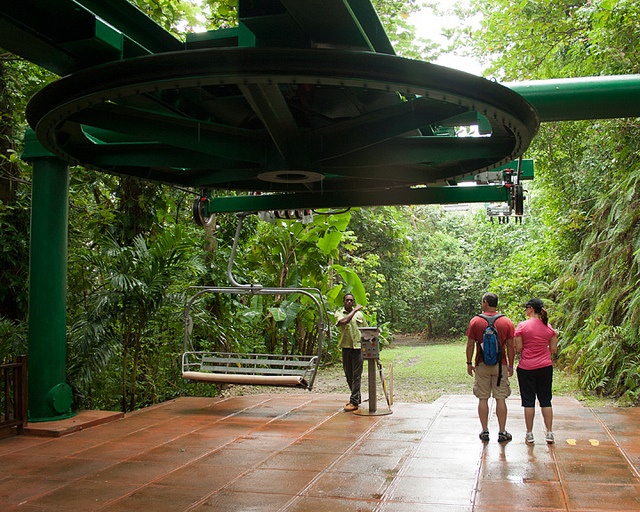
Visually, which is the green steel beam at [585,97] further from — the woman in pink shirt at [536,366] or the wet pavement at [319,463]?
the wet pavement at [319,463]

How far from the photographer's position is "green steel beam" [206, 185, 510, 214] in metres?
6.29

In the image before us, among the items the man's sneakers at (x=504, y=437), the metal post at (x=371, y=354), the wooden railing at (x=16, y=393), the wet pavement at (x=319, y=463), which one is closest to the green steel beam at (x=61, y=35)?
the wet pavement at (x=319, y=463)

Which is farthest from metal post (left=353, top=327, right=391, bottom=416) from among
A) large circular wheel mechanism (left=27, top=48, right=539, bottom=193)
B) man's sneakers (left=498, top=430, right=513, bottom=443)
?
large circular wheel mechanism (left=27, top=48, right=539, bottom=193)

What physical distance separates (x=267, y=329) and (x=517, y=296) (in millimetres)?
7495

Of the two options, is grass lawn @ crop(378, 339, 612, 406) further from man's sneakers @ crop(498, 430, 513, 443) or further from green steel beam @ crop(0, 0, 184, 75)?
green steel beam @ crop(0, 0, 184, 75)

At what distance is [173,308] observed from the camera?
10359 mm

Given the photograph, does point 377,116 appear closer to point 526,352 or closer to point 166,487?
point 166,487

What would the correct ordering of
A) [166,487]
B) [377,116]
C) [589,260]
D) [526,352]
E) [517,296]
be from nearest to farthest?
[377,116]
[166,487]
[526,352]
[589,260]
[517,296]

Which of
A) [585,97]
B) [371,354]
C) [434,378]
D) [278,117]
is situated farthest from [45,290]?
[434,378]

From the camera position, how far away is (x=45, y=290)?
8.15 metres

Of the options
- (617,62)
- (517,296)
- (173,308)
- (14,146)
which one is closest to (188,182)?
(173,308)

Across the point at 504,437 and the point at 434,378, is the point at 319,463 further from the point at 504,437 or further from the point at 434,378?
the point at 434,378

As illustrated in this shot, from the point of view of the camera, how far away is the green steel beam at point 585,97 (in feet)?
18.1

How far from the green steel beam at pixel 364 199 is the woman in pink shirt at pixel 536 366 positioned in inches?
56.5
